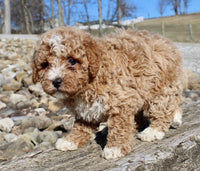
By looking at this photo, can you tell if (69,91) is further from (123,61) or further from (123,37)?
(123,37)

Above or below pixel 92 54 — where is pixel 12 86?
below

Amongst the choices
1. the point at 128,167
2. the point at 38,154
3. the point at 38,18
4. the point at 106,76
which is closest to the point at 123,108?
the point at 106,76

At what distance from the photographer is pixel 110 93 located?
10.6 ft

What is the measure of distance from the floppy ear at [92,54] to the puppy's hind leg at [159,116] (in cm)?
112

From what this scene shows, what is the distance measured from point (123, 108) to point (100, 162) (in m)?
0.77

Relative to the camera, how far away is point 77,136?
3801 mm

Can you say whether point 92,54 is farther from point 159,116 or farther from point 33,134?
point 33,134

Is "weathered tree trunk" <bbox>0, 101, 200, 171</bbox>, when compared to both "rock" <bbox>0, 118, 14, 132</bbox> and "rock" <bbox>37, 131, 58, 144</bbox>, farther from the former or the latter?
"rock" <bbox>0, 118, 14, 132</bbox>

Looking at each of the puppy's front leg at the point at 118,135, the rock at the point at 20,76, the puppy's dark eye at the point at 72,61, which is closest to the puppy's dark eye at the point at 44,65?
the puppy's dark eye at the point at 72,61

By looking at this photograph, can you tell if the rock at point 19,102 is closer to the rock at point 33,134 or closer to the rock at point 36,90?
the rock at point 36,90

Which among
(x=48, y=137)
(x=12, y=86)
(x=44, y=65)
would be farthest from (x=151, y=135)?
(x=12, y=86)

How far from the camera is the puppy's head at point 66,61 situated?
297 centimetres

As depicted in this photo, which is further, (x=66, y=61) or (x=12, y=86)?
(x=12, y=86)

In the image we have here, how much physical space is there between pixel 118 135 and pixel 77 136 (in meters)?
0.80
